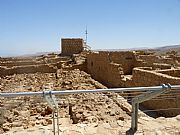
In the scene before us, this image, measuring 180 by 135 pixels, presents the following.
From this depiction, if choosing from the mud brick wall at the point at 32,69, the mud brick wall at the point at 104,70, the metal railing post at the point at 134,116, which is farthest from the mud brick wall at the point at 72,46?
the metal railing post at the point at 134,116

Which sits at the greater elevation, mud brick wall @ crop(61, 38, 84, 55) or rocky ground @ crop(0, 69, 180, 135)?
mud brick wall @ crop(61, 38, 84, 55)

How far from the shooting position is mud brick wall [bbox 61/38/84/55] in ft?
109

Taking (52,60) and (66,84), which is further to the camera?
(52,60)

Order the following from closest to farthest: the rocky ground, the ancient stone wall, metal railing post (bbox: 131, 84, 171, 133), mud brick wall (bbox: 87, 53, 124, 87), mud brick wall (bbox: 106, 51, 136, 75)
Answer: metal railing post (bbox: 131, 84, 171, 133) → the rocky ground → the ancient stone wall → mud brick wall (bbox: 87, 53, 124, 87) → mud brick wall (bbox: 106, 51, 136, 75)

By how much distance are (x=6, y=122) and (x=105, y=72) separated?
29.9ft

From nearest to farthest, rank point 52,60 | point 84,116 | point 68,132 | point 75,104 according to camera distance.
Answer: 1. point 68,132
2. point 84,116
3. point 75,104
4. point 52,60

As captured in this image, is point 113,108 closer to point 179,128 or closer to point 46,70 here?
point 179,128

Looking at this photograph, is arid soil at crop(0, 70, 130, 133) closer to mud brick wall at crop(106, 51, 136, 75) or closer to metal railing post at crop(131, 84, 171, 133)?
metal railing post at crop(131, 84, 171, 133)

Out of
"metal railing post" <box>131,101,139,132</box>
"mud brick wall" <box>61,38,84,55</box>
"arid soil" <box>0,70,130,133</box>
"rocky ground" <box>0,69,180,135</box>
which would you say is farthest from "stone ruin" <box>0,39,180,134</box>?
"metal railing post" <box>131,101,139,132</box>

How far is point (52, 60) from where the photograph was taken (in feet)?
95.0

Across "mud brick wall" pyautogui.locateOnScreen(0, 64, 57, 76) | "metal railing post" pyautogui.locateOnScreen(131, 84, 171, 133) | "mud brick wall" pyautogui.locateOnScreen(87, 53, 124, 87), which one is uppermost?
"metal railing post" pyautogui.locateOnScreen(131, 84, 171, 133)

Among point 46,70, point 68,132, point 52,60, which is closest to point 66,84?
point 46,70

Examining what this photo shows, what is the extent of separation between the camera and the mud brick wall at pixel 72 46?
33250 millimetres

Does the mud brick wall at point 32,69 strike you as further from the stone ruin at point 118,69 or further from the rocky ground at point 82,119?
the rocky ground at point 82,119
